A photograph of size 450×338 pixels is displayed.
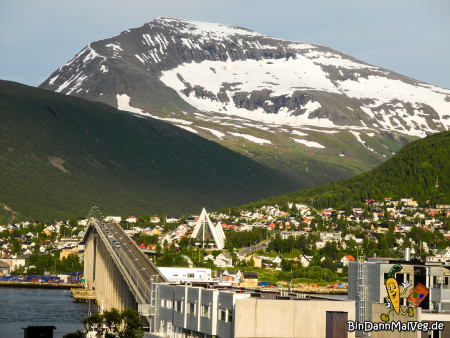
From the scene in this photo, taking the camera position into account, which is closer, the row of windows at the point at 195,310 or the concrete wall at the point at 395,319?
the concrete wall at the point at 395,319

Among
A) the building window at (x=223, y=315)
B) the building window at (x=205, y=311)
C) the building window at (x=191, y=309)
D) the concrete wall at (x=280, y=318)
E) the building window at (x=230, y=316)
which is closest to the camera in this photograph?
the concrete wall at (x=280, y=318)

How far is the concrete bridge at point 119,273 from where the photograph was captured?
353 ft

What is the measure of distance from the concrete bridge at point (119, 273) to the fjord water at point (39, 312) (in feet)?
14.5

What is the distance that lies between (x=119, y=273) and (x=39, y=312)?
1546cm

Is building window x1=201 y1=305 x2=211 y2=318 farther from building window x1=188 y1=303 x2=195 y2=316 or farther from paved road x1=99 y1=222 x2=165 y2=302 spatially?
paved road x1=99 y1=222 x2=165 y2=302

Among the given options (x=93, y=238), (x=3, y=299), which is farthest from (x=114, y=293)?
(x=93, y=238)

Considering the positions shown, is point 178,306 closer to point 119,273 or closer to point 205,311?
point 205,311

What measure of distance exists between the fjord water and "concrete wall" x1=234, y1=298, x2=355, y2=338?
200ft

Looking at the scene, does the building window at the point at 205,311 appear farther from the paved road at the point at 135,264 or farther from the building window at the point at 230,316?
the paved road at the point at 135,264

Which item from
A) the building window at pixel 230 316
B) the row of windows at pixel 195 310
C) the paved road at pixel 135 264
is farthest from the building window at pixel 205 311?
the paved road at pixel 135 264

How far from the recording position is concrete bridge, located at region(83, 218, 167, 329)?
107625 mm

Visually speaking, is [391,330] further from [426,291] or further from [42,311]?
[42,311]

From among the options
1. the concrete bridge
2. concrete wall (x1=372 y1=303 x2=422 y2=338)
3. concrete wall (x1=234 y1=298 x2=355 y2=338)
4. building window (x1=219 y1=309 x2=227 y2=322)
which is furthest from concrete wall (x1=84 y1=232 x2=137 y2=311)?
concrete wall (x1=234 y1=298 x2=355 y2=338)

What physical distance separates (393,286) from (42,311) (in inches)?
3980
